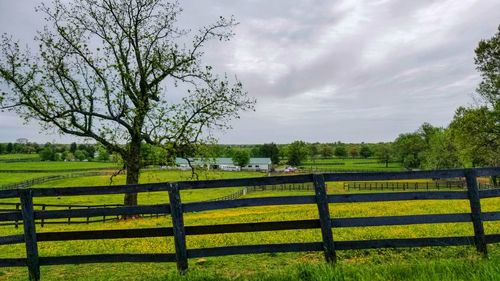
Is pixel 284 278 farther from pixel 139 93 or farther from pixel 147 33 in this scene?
pixel 147 33

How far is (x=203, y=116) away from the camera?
28.3 m

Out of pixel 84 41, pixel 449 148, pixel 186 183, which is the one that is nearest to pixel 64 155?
pixel 449 148

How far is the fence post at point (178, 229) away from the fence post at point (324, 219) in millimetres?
2510

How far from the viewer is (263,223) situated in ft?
24.2

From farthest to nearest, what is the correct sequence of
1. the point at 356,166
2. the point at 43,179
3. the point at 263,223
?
the point at 356,166
the point at 43,179
the point at 263,223

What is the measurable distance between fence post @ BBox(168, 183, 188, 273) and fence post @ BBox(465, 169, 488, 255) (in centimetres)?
534

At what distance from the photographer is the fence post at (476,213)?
7.36 metres

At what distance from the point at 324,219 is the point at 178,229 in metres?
2.66

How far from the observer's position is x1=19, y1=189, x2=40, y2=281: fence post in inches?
299

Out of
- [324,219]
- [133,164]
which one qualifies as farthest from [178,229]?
[133,164]

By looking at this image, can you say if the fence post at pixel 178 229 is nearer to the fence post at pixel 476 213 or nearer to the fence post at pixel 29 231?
the fence post at pixel 29 231

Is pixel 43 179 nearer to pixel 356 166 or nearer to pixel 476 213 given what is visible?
pixel 476 213

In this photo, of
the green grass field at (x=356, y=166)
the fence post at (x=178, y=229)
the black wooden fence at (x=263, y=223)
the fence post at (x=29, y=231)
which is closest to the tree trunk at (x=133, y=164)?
the fence post at (x=29, y=231)

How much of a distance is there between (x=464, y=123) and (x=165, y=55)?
28.2 meters
